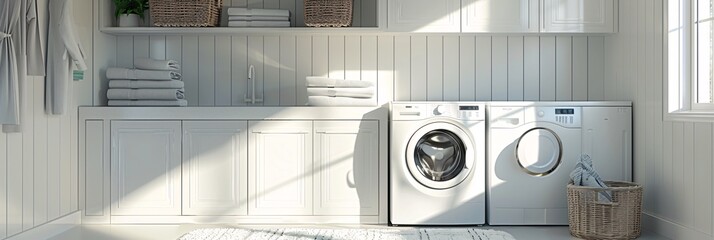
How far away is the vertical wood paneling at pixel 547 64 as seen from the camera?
18.7 feet

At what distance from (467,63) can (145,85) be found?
2.12 m

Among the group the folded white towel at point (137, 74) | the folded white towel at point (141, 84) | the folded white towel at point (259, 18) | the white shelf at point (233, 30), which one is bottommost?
the folded white towel at point (141, 84)

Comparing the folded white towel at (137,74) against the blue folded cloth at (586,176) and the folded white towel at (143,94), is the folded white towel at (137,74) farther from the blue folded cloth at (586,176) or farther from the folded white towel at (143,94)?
→ the blue folded cloth at (586,176)

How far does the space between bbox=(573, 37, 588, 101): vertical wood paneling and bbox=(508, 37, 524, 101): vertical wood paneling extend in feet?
1.20

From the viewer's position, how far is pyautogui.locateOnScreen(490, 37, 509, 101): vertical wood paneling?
18.6ft

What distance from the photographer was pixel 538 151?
199 inches

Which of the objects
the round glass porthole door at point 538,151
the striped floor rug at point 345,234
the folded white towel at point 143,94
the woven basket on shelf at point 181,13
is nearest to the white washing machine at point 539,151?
the round glass porthole door at point 538,151

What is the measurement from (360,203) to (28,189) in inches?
75.3

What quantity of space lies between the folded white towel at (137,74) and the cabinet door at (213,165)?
364 millimetres

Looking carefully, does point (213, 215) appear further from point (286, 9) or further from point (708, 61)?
point (708, 61)

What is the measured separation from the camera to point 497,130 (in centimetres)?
508

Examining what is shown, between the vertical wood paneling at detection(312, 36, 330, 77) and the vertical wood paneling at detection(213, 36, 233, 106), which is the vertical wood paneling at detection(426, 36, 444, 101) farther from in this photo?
the vertical wood paneling at detection(213, 36, 233, 106)

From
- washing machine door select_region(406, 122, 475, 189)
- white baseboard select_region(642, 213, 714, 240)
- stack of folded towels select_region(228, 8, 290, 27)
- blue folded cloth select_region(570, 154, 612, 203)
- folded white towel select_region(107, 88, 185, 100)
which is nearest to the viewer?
white baseboard select_region(642, 213, 714, 240)

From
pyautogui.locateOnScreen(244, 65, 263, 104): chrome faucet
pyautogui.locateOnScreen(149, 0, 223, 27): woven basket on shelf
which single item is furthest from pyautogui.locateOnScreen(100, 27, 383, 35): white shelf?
pyautogui.locateOnScreen(244, 65, 263, 104): chrome faucet
